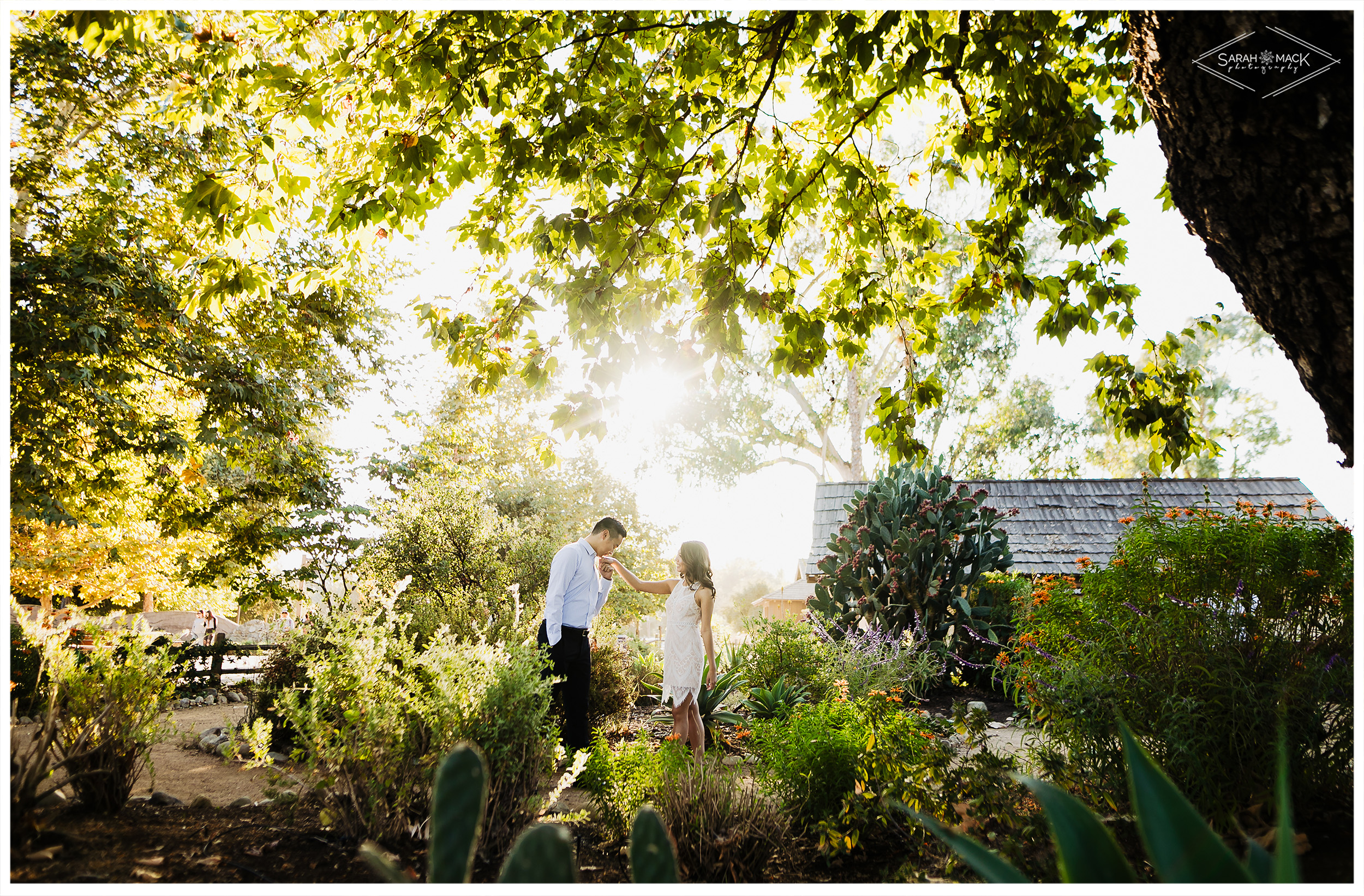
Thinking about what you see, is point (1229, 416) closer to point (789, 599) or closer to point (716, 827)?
point (789, 599)

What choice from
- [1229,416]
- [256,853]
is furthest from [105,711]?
[1229,416]

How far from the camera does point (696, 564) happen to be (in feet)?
17.3

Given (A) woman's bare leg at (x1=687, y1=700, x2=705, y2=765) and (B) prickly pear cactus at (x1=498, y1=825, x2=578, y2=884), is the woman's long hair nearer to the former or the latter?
(A) woman's bare leg at (x1=687, y1=700, x2=705, y2=765)

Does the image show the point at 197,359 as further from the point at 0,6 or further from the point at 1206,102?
the point at 1206,102

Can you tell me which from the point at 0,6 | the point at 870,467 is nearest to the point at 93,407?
the point at 0,6

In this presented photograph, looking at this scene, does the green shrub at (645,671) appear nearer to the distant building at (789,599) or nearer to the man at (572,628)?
the man at (572,628)

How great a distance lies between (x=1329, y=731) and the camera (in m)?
2.91

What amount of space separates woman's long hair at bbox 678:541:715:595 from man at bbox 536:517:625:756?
796mm

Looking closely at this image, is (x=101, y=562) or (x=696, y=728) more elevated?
(x=101, y=562)

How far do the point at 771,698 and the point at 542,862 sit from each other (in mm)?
5221

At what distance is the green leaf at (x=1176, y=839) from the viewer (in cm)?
94

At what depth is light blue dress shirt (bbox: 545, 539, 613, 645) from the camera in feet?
17.3

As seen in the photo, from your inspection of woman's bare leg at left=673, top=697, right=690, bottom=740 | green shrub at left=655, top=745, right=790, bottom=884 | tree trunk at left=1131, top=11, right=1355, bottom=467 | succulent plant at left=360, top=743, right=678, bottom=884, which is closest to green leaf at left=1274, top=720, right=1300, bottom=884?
succulent plant at left=360, top=743, right=678, bottom=884

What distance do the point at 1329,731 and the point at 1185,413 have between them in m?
2.02
